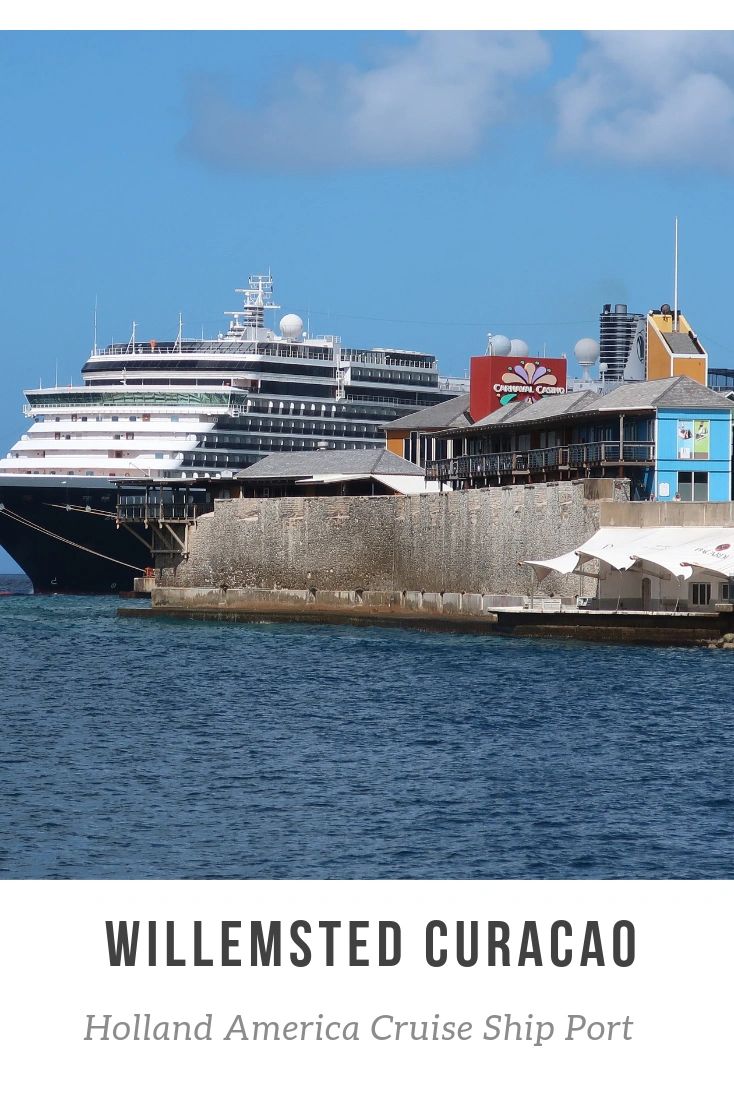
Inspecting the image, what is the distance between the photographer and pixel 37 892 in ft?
51.9

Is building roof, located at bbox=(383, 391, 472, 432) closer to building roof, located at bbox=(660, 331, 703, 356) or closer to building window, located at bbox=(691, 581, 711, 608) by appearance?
building roof, located at bbox=(660, 331, 703, 356)

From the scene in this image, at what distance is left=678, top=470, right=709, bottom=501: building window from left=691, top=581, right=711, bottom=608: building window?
638 centimetres

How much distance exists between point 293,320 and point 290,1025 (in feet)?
268

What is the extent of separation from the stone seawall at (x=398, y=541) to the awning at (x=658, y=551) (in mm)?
1250

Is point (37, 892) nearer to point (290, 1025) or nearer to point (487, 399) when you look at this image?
point (290, 1025)

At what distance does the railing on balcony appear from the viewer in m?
50.6

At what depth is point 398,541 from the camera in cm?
5900

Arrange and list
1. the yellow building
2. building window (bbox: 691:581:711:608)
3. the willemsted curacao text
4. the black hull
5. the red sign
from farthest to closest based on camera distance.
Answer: the black hull
the red sign
the yellow building
building window (bbox: 691:581:711:608)
the willemsted curacao text

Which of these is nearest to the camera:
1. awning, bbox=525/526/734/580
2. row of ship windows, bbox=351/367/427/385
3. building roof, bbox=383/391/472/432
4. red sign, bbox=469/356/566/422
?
awning, bbox=525/526/734/580

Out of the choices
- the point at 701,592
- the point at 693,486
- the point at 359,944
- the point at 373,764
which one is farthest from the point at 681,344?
the point at 359,944

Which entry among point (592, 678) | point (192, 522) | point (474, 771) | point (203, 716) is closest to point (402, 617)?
point (192, 522)

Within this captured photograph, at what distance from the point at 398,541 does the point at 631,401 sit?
10168 mm

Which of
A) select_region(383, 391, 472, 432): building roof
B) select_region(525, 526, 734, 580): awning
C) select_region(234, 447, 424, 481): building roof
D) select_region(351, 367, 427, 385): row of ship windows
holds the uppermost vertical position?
select_region(351, 367, 427, 385): row of ship windows

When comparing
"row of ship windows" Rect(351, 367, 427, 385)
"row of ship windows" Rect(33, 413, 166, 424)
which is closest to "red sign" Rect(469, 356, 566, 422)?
"row of ship windows" Rect(33, 413, 166, 424)
